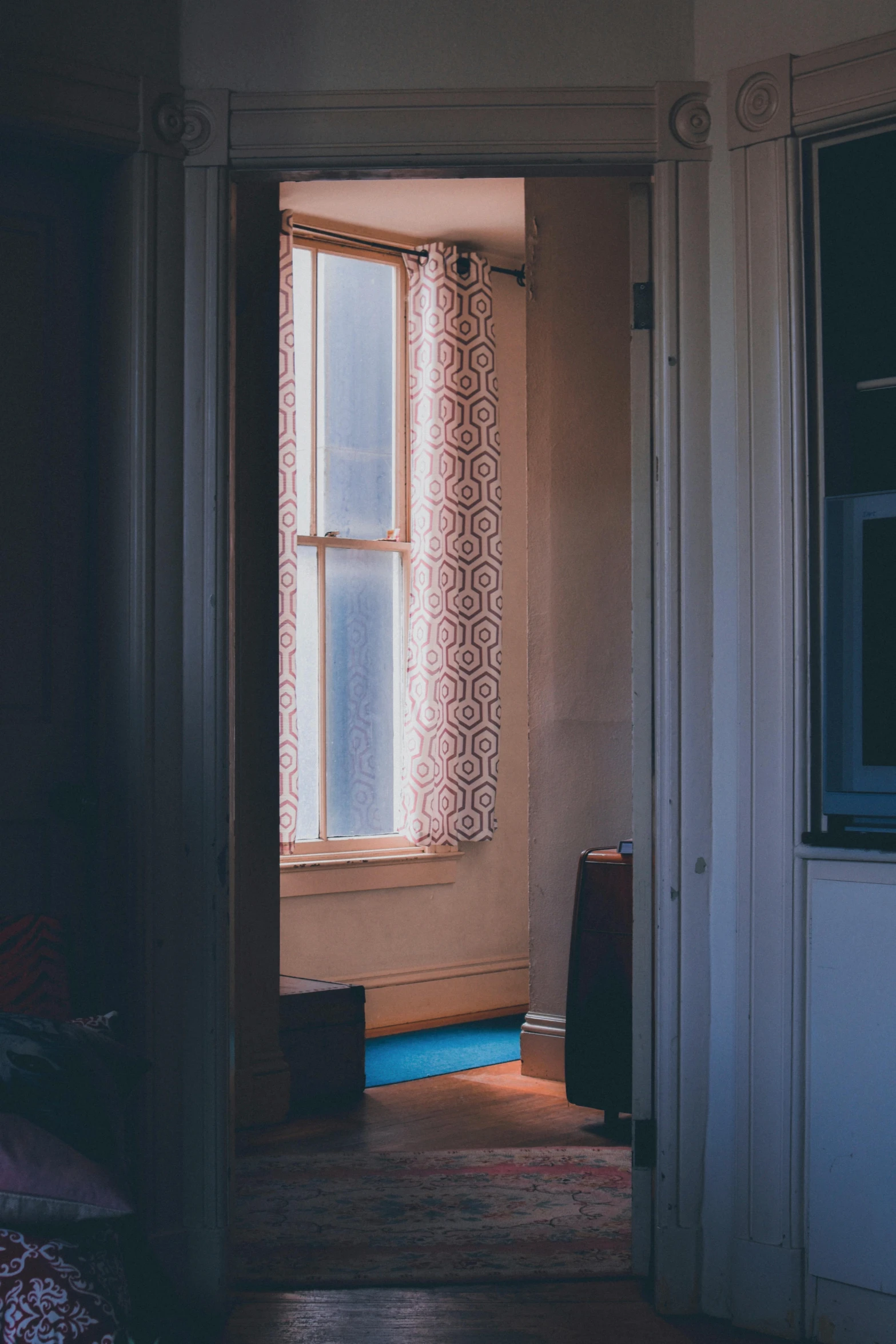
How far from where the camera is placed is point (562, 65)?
2.60m

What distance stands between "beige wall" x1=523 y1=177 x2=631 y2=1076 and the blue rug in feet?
1.09

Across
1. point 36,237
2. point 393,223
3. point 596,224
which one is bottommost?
point 36,237

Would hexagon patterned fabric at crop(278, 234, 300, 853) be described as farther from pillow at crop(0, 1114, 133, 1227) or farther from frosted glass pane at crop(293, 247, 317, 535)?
pillow at crop(0, 1114, 133, 1227)

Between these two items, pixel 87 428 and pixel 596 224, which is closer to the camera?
pixel 87 428

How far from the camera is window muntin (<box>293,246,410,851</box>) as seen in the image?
5.10 metres

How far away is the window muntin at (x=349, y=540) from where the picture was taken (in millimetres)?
5102

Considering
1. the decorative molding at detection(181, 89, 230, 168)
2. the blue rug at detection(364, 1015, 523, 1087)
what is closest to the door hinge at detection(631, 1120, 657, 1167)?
the blue rug at detection(364, 1015, 523, 1087)

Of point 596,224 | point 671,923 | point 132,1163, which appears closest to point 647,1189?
point 671,923

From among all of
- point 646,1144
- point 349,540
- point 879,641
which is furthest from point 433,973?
point 879,641

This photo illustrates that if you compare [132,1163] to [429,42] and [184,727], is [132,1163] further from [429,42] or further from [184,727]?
[429,42]

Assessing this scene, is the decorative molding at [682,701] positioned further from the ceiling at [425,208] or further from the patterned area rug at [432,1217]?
the ceiling at [425,208]

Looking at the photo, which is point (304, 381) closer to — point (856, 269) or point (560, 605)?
point (560, 605)

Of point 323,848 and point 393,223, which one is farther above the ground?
point 393,223

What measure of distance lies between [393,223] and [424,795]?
2.35 m
